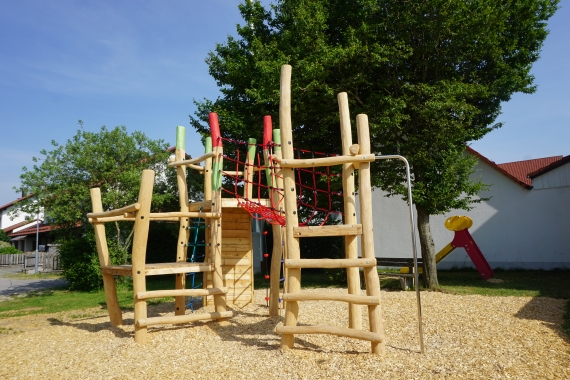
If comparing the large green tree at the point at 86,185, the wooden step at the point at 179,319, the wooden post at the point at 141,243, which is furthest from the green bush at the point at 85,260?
the wooden post at the point at 141,243

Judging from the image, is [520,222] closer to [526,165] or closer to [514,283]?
[514,283]

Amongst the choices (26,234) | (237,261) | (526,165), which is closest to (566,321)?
(237,261)

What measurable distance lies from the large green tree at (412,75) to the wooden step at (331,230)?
5.97 meters

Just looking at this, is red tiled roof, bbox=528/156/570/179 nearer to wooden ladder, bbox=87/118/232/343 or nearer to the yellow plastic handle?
the yellow plastic handle

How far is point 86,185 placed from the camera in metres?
15.3

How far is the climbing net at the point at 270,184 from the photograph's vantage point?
25.3 ft

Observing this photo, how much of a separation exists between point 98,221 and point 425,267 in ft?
26.6

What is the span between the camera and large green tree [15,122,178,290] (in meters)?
14.6

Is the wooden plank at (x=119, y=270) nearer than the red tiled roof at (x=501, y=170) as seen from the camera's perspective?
Yes

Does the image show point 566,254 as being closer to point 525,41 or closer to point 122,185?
point 525,41

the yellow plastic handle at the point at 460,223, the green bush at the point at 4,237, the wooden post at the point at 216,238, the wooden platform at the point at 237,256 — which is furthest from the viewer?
the green bush at the point at 4,237

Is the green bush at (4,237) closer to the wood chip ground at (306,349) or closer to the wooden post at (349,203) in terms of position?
the wood chip ground at (306,349)

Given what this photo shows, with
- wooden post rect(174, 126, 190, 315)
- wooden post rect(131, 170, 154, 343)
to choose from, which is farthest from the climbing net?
wooden post rect(131, 170, 154, 343)

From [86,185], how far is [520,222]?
15.4 metres
